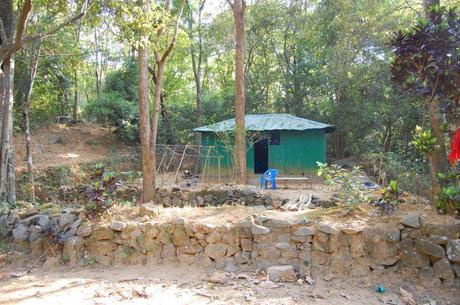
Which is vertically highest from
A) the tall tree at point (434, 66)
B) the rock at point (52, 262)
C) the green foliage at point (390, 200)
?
the tall tree at point (434, 66)

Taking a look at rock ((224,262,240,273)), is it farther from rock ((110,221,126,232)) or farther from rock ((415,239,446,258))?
rock ((415,239,446,258))

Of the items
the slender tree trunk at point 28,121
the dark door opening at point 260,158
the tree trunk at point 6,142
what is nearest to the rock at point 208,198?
the slender tree trunk at point 28,121

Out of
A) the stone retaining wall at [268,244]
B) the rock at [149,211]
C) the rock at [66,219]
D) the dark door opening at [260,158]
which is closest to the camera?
the stone retaining wall at [268,244]

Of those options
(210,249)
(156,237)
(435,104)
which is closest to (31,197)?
(156,237)

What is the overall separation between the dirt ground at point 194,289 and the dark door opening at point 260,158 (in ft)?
41.9

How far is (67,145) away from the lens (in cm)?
1789

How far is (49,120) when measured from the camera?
1978 centimetres

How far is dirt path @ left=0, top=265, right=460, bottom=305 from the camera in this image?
4355 millimetres

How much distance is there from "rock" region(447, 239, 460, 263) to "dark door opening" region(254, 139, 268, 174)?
13124mm

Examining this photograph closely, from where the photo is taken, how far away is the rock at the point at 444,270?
4562mm

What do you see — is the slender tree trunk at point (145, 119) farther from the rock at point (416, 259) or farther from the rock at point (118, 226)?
the rock at point (416, 259)

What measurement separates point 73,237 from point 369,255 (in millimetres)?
4381

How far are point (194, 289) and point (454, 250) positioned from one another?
129 inches

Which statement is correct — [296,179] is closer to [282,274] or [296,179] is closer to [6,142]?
[282,274]
